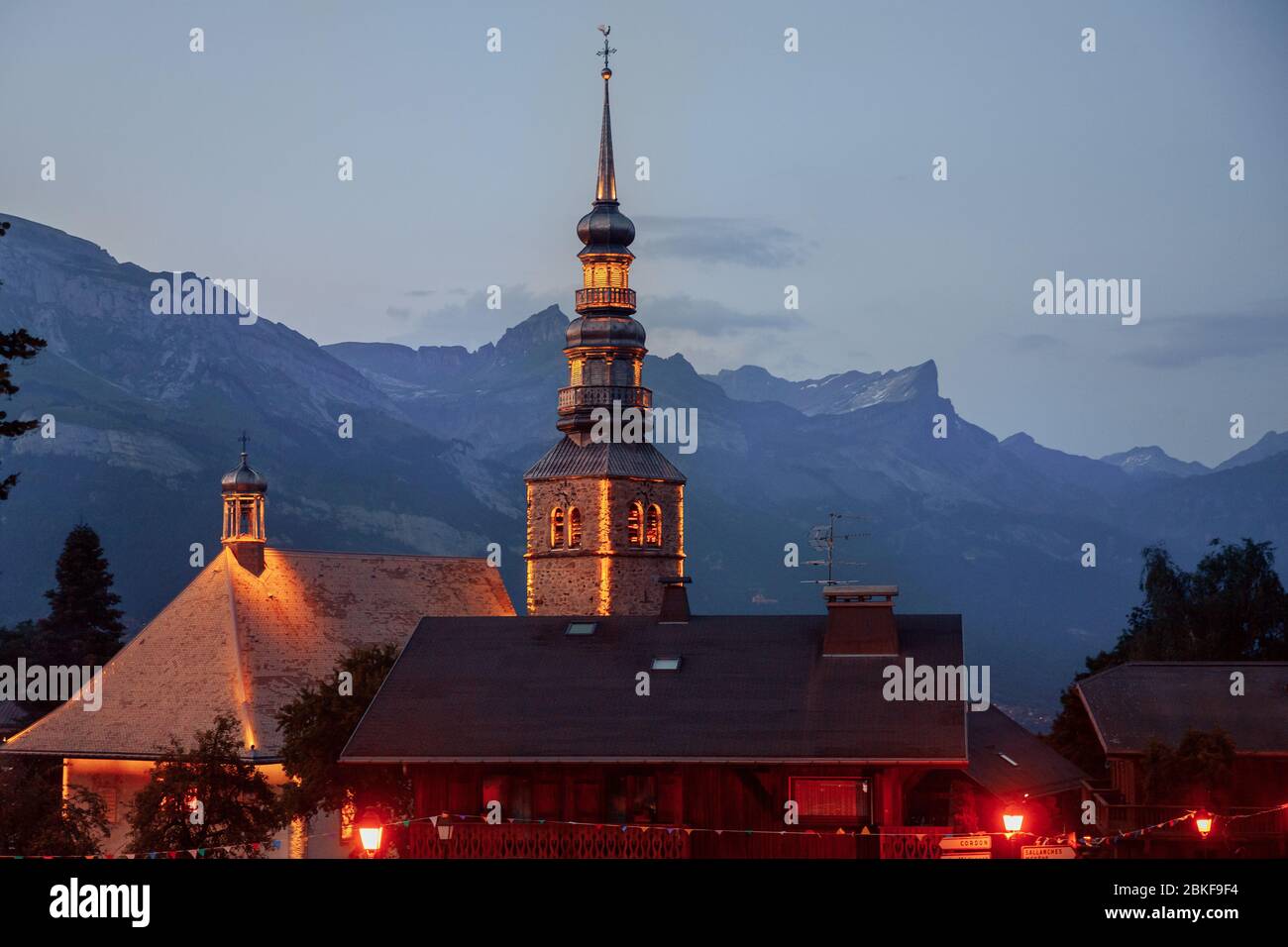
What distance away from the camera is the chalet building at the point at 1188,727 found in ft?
202

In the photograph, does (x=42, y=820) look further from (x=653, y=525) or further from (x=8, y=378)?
(x=653, y=525)

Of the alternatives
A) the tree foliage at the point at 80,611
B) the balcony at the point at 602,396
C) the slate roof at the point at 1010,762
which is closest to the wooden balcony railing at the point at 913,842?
the slate roof at the point at 1010,762

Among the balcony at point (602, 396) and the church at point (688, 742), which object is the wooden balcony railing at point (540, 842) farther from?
the balcony at point (602, 396)

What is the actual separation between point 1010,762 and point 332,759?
65.4ft

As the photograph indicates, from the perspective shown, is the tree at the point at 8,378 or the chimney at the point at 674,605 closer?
the tree at the point at 8,378

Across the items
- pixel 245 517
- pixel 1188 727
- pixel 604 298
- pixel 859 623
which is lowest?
pixel 1188 727

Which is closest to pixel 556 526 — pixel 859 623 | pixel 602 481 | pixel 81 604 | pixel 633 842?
pixel 602 481

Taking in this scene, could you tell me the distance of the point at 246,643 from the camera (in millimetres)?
80125

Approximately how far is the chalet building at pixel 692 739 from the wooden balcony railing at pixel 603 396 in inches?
1354

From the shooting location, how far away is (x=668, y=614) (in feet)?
189

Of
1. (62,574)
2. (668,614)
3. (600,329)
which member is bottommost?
(668,614)

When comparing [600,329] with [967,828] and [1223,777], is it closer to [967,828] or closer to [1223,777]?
[1223,777]
